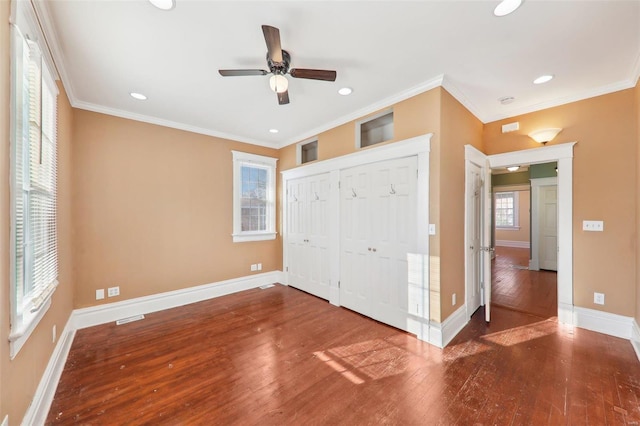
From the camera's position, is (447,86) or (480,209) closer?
(447,86)

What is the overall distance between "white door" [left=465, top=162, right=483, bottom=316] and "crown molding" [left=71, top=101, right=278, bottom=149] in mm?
3556

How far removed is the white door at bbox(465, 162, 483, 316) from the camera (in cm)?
326

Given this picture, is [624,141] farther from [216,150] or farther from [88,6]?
[216,150]

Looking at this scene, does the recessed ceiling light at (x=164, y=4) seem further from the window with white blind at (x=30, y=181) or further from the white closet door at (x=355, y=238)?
the white closet door at (x=355, y=238)

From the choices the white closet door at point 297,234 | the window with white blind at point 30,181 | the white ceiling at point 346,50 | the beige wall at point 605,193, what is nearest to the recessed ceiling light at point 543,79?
the white ceiling at point 346,50

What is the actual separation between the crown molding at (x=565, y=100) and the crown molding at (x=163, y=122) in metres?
3.80

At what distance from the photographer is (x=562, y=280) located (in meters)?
3.17

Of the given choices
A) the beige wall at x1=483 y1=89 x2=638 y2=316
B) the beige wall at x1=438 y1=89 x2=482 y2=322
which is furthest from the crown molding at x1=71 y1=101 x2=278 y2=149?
the beige wall at x1=483 y1=89 x2=638 y2=316

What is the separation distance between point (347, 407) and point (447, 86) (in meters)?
3.21

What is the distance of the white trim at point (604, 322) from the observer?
109 inches

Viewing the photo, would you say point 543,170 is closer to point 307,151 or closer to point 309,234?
point 307,151

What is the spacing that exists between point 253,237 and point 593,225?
488 centimetres

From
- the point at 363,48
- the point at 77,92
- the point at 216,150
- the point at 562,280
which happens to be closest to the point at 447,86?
the point at 363,48

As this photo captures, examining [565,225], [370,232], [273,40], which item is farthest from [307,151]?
[565,225]
